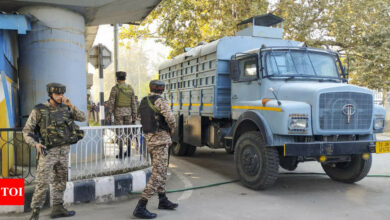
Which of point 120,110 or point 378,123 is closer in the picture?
point 378,123

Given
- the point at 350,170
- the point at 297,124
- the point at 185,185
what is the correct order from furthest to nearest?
1. the point at 185,185
2. the point at 350,170
3. the point at 297,124

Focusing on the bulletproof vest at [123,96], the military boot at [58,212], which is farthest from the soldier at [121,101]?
the military boot at [58,212]

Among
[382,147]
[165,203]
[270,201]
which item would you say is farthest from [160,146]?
[382,147]

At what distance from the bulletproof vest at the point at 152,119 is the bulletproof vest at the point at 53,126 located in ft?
3.19

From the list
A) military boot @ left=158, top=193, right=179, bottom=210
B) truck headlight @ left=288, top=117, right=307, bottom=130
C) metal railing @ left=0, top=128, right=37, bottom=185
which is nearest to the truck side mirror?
truck headlight @ left=288, top=117, right=307, bottom=130

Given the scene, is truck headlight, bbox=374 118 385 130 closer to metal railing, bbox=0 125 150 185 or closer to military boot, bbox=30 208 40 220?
metal railing, bbox=0 125 150 185

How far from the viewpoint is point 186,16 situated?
50.7 ft

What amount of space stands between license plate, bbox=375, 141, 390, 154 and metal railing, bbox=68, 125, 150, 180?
12.8 ft

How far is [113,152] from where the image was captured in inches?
240

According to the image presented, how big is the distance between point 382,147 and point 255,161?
200 centimetres

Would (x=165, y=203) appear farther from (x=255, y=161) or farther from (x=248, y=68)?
(x=248, y=68)

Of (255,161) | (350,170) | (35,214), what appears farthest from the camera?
(350,170)

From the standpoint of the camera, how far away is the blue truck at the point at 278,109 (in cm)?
552

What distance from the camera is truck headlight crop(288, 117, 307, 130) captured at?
5.45m
